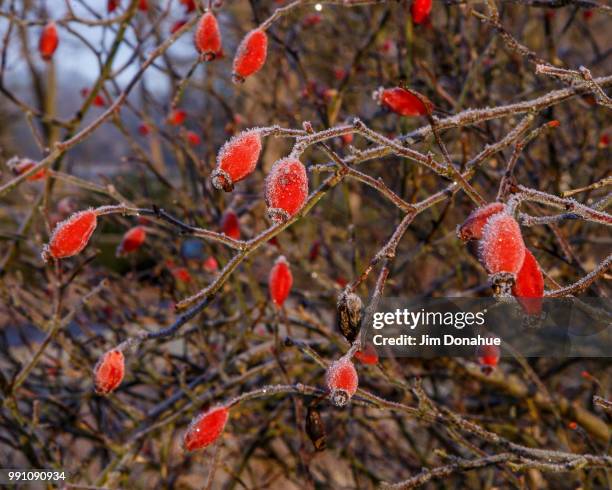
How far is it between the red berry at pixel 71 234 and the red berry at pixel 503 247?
64 cm

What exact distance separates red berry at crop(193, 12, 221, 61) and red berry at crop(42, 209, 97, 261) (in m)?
0.58

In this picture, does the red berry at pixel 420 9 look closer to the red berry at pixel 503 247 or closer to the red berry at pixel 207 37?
the red berry at pixel 207 37

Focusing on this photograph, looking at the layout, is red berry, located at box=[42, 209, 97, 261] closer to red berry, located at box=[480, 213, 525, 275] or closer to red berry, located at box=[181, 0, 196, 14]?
red berry, located at box=[480, 213, 525, 275]

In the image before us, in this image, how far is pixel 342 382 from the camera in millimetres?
891

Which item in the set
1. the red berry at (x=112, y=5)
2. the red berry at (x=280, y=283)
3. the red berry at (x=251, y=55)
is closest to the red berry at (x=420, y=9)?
the red berry at (x=251, y=55)

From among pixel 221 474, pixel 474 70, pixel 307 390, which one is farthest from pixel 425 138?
pixel 221 474

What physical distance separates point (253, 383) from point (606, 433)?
1.21 metres

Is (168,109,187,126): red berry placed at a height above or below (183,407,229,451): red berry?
above

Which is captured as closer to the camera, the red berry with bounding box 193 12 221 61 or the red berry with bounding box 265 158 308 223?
the red berry with bounding box 265 158 308 223

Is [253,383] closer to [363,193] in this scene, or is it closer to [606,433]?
[363,193]

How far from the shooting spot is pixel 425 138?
1092 mm

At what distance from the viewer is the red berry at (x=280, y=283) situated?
148 centimetres

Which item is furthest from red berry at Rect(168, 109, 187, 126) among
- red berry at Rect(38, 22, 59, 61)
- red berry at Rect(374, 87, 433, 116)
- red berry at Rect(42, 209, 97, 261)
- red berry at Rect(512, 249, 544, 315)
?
red berry at Rect(512, 249, 544, 315)

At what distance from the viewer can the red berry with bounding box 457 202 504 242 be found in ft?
2.76
